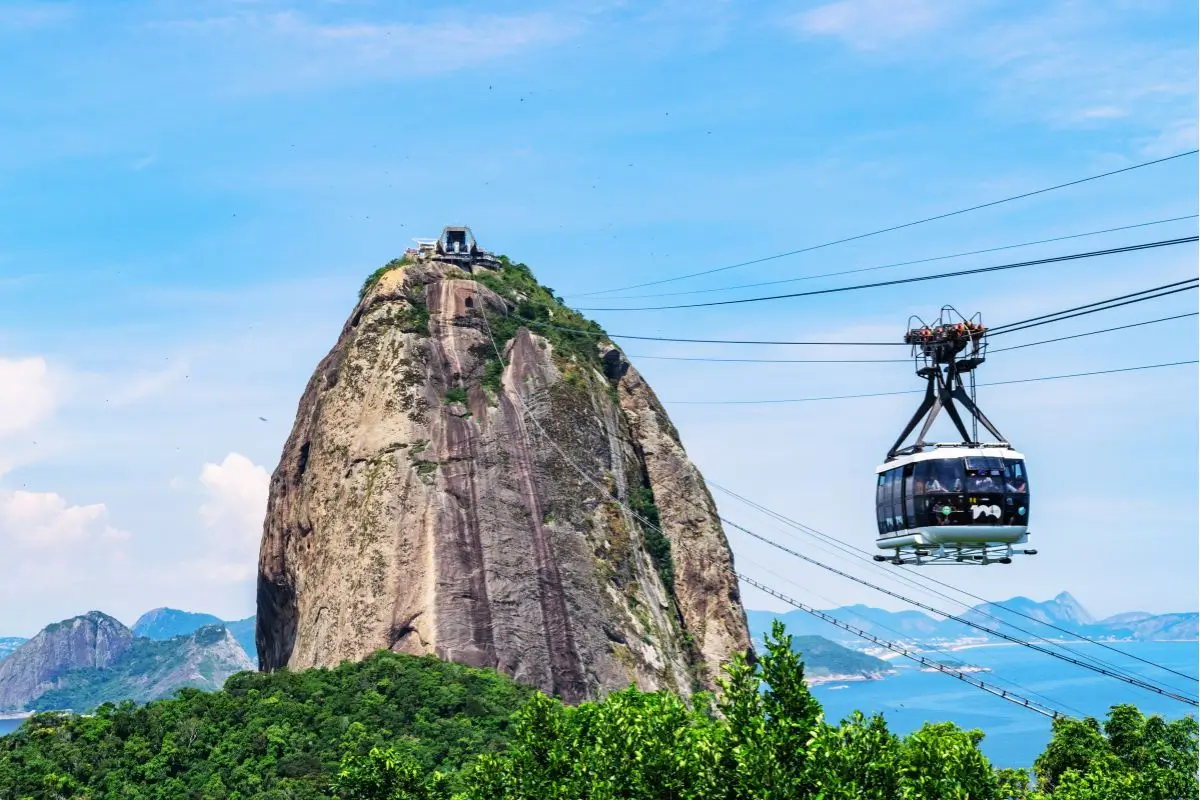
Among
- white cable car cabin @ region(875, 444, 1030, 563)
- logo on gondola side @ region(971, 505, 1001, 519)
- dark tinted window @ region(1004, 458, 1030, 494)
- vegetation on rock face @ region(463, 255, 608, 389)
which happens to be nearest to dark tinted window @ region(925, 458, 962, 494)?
white cable car cabin @ region(875, 444, 1030, 563)

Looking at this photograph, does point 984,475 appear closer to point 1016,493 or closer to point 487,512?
point 1016,493

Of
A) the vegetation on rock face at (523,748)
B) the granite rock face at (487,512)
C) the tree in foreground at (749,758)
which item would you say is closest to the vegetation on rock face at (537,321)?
the granite rock face at (487,512)

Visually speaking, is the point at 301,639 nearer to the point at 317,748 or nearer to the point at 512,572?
the point at 512,572

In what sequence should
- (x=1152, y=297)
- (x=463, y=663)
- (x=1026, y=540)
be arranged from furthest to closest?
1. (x=463, y=663)
2. (x=1026, y=540)
3. (x=1152, y=297)

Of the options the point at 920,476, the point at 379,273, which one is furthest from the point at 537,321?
the point at 920,476

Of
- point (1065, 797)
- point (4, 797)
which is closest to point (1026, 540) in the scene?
point (1065, 797)

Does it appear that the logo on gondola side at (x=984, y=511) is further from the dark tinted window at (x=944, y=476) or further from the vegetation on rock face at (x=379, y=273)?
the vegetation on rock face at (x=379, y=273)
